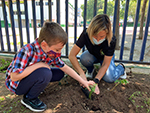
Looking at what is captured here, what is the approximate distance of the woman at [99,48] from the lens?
66.6 inches

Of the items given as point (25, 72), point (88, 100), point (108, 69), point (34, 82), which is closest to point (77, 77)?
point (88, 100)

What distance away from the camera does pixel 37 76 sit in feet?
4.80

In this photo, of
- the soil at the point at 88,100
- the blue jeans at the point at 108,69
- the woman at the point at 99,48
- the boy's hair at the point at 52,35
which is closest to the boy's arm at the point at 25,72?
the boy's hair at the point at 52,35

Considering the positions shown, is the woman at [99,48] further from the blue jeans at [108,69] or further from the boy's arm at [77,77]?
the boy's arm at [77,77]

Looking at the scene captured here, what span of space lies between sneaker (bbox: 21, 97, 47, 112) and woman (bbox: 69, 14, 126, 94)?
660 mm

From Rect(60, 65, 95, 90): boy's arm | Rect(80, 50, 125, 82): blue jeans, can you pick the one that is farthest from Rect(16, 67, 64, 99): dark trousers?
Rect(80, 50, 125, 82): blue jeans

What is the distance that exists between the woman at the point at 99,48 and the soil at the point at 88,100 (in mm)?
227

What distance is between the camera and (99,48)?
84.1 inches

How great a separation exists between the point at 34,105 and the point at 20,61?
56 cm

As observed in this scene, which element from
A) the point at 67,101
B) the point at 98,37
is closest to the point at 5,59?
the point at 67,101

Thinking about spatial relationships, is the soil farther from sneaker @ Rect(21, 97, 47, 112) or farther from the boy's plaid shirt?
the boy's plaid shirt

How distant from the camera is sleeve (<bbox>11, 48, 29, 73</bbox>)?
130cm

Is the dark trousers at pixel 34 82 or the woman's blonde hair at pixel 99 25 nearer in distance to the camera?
the dark trousers at pixel 34 82

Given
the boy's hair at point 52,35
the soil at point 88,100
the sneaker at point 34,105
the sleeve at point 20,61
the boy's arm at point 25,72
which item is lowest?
the soil at point 88,100
